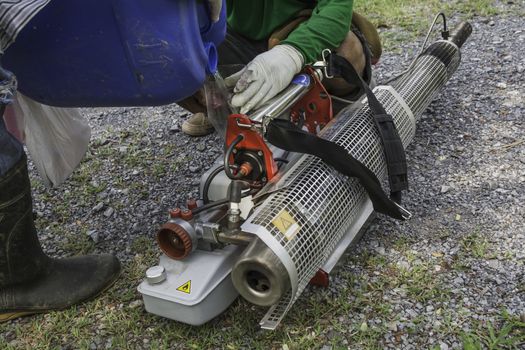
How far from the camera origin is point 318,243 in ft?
5.67

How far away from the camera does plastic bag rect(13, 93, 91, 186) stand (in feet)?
7.58

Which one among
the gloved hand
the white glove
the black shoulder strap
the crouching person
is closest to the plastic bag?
the crouching person

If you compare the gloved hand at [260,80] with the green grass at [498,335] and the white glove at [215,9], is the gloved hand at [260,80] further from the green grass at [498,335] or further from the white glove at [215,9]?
the green grass at [498,335]

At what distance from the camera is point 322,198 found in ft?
5.92

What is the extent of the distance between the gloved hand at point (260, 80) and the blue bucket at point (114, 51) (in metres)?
0.29

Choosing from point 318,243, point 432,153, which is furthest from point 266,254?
point 432,153

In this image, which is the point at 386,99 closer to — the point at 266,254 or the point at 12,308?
the point at 266,254

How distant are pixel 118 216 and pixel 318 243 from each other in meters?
1.14

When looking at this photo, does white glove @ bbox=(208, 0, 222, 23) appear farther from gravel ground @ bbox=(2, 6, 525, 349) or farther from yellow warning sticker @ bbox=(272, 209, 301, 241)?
gravel ground @ bbox=(2, 6, 525, 349)

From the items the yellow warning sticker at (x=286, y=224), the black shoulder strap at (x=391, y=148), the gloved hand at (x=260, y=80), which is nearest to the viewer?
the yellow warning sticker at (x=286, y=224)

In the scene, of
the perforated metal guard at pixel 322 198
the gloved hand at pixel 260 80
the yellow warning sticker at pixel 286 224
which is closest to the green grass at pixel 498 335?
the perforated metal guard at pixel 322 198

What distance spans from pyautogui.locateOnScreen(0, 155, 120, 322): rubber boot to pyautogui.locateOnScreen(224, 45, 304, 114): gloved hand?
2.39ft

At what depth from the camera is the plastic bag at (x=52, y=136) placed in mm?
2311

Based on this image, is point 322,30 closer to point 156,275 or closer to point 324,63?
point 324,63
